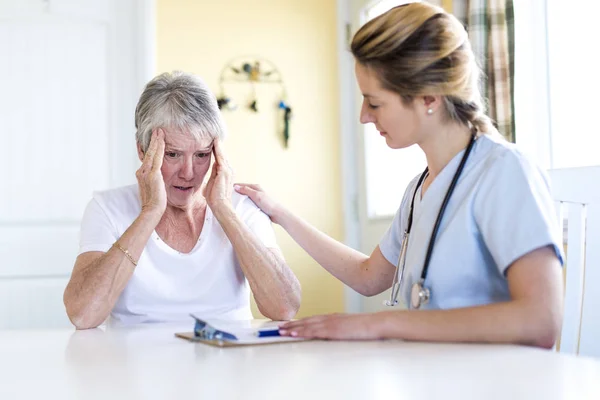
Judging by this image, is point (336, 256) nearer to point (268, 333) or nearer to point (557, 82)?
point (268, 333)

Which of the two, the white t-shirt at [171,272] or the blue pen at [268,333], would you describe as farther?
the white t-shirt at [171,272]

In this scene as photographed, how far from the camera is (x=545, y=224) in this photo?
3.58 ft

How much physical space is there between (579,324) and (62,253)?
271 cm

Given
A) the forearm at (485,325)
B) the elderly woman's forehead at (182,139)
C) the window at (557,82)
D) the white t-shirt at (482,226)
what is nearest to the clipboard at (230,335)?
the forearm at (485,325)

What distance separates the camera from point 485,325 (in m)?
1.01

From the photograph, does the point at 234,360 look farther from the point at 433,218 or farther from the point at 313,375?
the point at 433,218

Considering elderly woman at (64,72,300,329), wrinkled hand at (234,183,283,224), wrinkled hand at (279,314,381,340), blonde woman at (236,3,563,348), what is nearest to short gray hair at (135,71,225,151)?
elderly woman at (64,72,300,329)

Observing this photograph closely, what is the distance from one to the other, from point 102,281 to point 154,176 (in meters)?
0.32

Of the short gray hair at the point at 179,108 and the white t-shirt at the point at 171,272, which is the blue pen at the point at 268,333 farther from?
the short gray hair at the point at 179,108

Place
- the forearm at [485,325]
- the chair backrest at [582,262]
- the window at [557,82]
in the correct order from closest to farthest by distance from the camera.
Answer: the forearm at [485,325], the chair backrest at [582,262], the window at [557,82]

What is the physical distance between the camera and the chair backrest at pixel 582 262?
1267mm

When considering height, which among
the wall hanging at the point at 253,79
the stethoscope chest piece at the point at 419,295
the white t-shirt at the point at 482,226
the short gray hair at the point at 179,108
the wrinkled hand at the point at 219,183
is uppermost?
the wall hanging at the point at 253,79

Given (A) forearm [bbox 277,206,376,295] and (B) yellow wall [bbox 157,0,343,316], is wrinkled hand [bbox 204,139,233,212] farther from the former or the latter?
(B) yellow wall [bbox 157,0,343,316]

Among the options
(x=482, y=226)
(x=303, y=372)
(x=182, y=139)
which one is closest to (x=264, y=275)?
→ (x=182, y=139)
